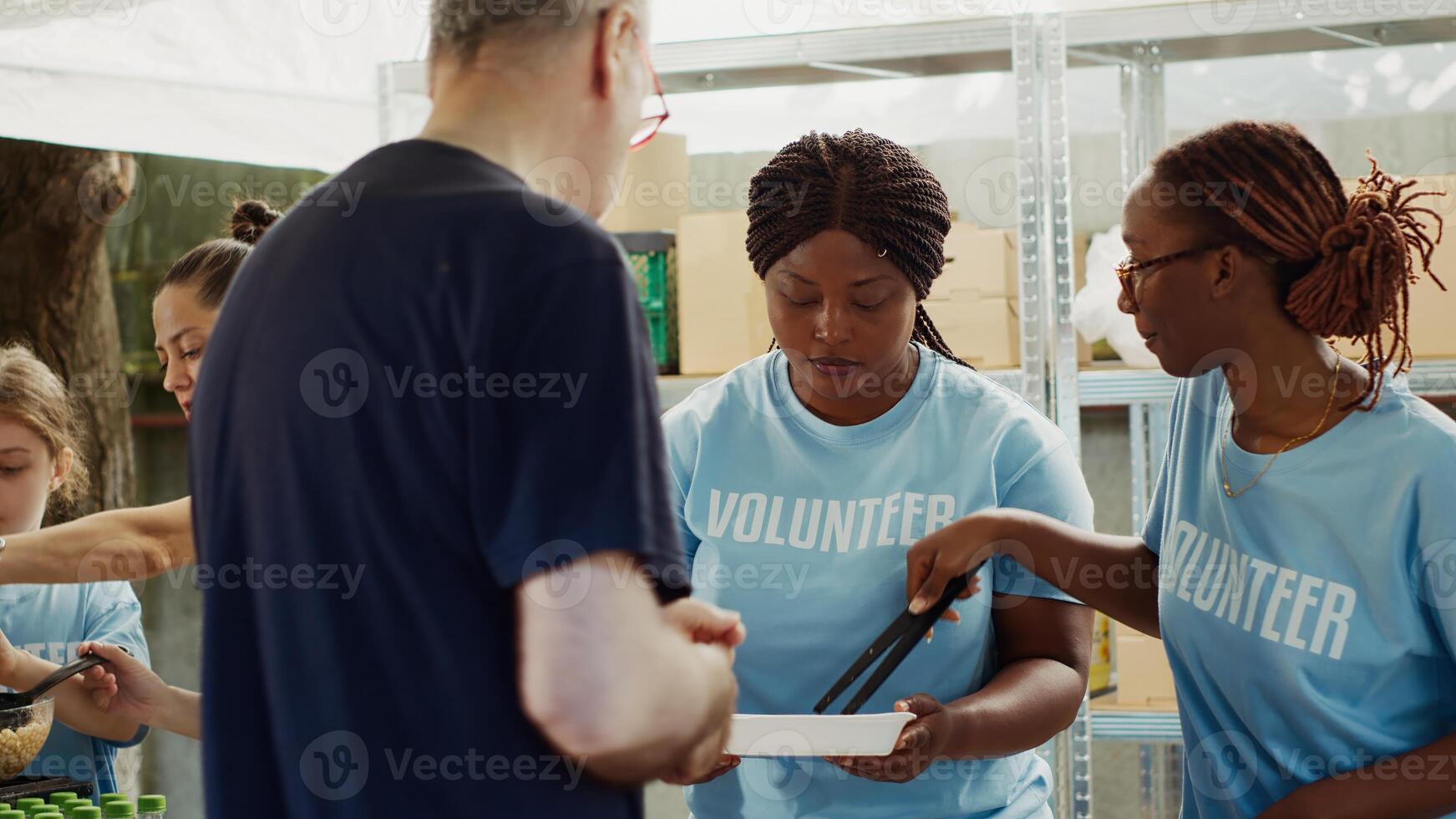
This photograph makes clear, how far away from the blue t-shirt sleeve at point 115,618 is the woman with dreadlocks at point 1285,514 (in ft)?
5.13

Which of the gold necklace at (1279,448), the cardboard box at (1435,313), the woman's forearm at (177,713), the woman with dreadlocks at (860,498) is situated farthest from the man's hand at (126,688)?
the cardboard box at (1435,313)

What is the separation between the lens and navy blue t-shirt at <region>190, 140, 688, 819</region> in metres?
0.68

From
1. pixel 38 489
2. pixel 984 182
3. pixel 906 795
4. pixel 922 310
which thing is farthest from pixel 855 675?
pixel 984 182

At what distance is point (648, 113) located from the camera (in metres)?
1.06

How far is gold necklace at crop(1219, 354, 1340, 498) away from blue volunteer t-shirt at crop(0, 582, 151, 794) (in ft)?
5.84

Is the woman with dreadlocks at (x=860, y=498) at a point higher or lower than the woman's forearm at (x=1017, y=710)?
higher

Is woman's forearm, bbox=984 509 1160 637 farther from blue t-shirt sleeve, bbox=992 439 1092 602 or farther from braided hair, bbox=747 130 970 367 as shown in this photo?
braided hair, bbox=747 130 970 367

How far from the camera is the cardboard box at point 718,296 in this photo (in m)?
2.26

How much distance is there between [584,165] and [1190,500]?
878 mm

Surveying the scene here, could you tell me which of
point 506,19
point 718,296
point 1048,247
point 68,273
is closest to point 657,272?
point 718,296

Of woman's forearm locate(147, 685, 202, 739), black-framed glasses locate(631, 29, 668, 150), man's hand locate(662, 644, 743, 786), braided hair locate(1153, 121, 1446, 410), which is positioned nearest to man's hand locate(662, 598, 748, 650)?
man's hand locate(662, 644, 743, 786)

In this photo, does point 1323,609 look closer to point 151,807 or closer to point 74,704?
point 151,807

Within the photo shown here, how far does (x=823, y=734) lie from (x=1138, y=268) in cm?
61

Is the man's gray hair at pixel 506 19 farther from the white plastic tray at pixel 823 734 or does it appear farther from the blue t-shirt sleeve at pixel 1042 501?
the blue t-shirt sleeve at pixel 1042 501
